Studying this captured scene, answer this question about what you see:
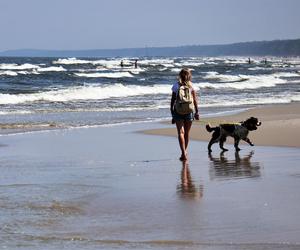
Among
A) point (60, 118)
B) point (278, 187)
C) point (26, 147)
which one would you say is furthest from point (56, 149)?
point (60, 118)

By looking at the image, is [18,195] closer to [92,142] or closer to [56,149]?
[56,149]

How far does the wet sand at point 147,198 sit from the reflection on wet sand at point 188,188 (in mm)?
10

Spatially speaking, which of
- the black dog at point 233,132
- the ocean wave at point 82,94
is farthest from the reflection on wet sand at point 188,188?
the ocean wave at point 82,94

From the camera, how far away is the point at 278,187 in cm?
716

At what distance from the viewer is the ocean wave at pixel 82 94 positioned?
86.3 ft

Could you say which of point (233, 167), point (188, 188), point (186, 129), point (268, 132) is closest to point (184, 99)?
point (186, 129)

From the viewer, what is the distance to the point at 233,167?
8.81 m

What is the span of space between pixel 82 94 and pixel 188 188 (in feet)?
72.9

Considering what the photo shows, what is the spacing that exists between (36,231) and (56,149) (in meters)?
5.50

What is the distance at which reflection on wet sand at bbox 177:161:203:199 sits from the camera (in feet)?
22.6

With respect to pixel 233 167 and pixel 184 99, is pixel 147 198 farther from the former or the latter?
pixel 184 99

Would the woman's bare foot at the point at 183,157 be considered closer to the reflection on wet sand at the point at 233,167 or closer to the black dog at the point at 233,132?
the reflection on wet sand at the point at 233,167

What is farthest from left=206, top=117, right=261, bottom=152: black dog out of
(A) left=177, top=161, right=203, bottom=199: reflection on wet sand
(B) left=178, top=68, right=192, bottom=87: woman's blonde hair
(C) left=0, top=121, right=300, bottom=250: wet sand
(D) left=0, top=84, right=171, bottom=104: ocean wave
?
(D) left=0, top=84, right=171, bottom=104: ocean wave

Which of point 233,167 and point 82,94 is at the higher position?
point 233,167
